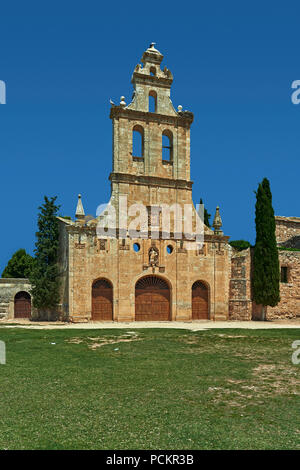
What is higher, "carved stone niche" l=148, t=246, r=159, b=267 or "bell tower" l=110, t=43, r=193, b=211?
"bell tower" l=110, t=43, r=193, b=211

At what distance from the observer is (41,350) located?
13.2 m

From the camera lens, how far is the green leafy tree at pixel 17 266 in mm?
48344

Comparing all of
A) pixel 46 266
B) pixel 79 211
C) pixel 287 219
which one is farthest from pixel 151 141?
pixel 287 219

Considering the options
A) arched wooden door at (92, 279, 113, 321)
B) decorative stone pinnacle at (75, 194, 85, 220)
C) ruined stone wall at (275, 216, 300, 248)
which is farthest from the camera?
ruined stone wall at (275, 216, 300, 248)

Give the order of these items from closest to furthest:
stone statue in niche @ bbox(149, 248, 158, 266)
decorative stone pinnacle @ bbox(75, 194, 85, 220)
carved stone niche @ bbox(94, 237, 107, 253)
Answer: carved stone niche @ bbox(94, 237, 107, 253), decorative stone pinnacle @ bbox(75, 194, 85, 220), stone statue in niche @ bbox(149, 248, 158, 266)

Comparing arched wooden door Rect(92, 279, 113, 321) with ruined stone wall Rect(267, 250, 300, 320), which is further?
ruined stone wall Rect(267, 250, 300, 320)

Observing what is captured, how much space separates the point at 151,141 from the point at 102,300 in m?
11.9

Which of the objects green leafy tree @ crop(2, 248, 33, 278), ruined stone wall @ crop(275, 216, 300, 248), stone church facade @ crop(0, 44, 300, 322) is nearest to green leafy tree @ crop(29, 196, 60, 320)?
stone church facade @ crop(0, 44, 300, 322)

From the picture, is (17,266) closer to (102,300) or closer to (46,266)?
(46,266)

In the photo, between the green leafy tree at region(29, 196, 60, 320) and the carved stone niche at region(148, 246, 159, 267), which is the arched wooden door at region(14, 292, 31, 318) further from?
the carved stone niche at region(148, 246, 159, 267)

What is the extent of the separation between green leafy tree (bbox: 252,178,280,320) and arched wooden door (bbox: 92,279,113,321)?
10.6m

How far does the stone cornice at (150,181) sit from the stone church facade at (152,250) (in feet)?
0.23

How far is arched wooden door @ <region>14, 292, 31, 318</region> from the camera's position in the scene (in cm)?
3671
